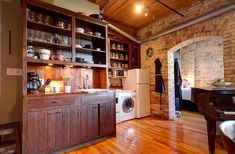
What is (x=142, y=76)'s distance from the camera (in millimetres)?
4418

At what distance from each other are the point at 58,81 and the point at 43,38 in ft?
2.84

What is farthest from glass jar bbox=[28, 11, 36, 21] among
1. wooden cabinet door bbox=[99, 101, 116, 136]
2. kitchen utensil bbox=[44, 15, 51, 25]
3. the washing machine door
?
Result: the washing machine door

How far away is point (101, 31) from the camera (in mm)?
3439

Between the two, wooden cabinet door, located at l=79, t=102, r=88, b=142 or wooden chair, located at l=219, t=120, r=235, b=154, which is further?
wooden cabinet door, located at l=79, t=102, r=88, b=142

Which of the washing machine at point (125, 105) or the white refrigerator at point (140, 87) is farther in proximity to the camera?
the white refrigerator at point (140, 87)

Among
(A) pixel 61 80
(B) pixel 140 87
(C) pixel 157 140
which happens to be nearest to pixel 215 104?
(C) pixel 157 140

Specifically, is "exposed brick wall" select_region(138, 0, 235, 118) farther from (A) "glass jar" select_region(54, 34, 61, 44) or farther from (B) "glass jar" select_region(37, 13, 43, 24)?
(B) "glass jar" select_region(37, 13, 43, 24)

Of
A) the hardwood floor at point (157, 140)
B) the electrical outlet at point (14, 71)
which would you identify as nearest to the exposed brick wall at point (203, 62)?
the hardwood floor at point (157, 140)

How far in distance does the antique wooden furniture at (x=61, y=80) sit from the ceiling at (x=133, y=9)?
0.72 metres

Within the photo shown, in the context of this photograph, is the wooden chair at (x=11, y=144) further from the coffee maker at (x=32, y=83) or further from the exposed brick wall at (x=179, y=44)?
the exposed brick wall at (x=179, y=44)

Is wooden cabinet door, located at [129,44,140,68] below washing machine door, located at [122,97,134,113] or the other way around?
the other way around

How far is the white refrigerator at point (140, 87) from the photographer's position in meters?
4.31

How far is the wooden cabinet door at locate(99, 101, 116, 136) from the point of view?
2.78m

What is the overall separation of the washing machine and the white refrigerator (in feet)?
0.58
